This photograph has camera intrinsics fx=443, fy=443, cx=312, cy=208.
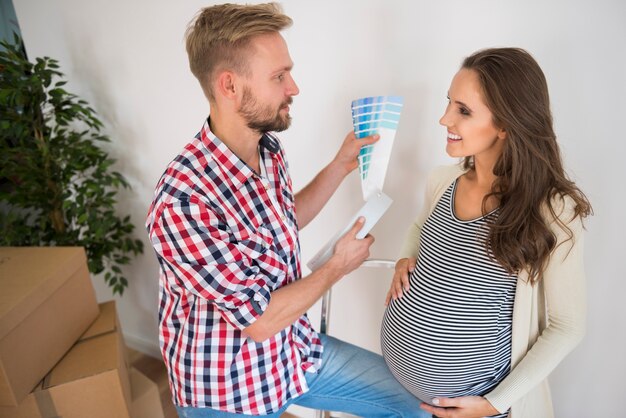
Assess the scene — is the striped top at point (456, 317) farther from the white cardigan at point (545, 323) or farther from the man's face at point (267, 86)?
the man's face at point (267, 86)

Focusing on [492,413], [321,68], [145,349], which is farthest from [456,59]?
[145,349]

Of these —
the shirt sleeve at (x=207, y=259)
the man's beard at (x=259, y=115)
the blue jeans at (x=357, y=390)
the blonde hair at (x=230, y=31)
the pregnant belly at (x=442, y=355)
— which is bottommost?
the blue jeans at (x=357, y=390)

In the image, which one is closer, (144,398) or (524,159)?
(524,159)

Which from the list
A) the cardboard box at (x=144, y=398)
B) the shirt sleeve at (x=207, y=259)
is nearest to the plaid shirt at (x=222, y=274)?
the shirt sleeve at (x=207, y=259)

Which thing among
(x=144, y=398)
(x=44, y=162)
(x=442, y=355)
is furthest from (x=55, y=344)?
(x=442, y=355)

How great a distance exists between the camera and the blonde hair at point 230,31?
3.64ft

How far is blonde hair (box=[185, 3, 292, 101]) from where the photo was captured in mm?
1110

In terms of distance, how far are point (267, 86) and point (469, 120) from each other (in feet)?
1.66

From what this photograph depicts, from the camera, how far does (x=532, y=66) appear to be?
0.92 meters

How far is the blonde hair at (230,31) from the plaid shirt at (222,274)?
179 mm

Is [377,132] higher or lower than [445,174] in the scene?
higher

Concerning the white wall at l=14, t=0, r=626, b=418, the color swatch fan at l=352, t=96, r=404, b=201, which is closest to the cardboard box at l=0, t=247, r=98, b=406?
the white wall at l=14, t=0, r=626, b=418

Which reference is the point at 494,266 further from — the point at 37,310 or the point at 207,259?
the point at 37,310

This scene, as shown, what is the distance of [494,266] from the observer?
1.05 meters
